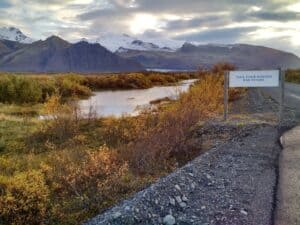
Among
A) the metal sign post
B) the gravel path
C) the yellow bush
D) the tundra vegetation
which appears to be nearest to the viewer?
the gravel path

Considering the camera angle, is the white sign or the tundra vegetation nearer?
the tundra vegetation

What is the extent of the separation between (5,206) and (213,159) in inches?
179

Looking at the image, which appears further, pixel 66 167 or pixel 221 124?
pixel 221 124

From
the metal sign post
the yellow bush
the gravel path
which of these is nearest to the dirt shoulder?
the gravel path

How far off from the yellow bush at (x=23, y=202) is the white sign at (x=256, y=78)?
30.4 feet

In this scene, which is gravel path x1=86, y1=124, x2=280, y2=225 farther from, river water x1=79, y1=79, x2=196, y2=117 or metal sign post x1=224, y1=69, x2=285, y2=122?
river water x1=79, y1=79, x2=196, y2=117

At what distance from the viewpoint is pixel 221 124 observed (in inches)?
627

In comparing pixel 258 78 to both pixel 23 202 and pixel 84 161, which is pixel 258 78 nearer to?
pixel 84 161

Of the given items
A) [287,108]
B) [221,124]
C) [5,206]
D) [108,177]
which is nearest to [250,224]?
[108,177]

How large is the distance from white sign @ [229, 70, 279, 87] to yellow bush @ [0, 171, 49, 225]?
928 centimetres

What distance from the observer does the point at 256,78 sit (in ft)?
53.0

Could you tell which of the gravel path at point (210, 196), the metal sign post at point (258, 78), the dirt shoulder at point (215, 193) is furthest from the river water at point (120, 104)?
the gravel path at point (210, 196)

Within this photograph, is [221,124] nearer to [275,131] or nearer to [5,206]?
[275,131]

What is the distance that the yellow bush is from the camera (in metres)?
7.96
